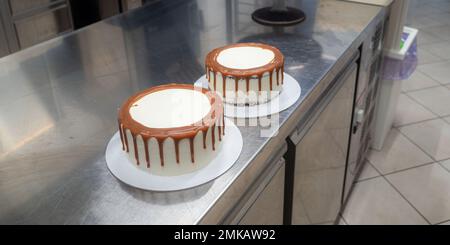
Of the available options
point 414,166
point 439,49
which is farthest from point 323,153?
point 439,49

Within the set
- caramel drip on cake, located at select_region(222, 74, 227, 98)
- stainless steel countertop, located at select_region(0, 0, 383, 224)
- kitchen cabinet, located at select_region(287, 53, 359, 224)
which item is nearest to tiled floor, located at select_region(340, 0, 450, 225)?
Result: kitchen cabinet, located at select_region(287, 53, 359, 224)

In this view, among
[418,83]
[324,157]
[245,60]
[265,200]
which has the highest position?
[245,60]

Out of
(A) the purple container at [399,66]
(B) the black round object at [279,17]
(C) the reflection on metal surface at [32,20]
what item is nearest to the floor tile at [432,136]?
(A) the purple container at [399,66]

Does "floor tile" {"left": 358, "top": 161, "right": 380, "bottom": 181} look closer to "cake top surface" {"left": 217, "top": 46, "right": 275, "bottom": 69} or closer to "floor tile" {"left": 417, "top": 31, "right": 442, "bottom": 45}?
"cake top surface" {"left": 217, "top": 46, "right": 275, "bottom": 69}

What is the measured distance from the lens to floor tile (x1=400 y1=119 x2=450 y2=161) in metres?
2.26

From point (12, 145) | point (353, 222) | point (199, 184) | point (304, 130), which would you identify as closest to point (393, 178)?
point (353, 222)

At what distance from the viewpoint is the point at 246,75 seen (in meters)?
0.87

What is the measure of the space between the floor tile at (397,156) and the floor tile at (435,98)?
441mm

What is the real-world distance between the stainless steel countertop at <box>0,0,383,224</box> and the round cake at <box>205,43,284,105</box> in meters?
0.06

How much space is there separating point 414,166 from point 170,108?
1.80 m

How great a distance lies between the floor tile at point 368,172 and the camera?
211 centimetres

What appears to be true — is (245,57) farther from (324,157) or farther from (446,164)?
(446,164)
